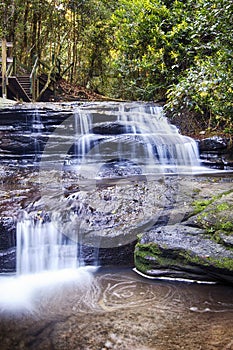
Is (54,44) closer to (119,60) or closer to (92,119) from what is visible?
(119,60)

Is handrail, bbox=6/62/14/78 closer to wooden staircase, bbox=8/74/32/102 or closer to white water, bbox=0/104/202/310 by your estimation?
wooden staircase, bbox=8/74/32/102

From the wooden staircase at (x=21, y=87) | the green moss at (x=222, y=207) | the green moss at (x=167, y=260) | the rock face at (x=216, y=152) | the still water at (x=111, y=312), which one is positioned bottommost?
the still water at (x=111, y=312)

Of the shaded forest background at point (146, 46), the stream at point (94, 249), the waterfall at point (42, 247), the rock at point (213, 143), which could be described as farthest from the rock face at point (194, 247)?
the rock at point (213, 143)

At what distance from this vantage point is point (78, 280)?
429cm

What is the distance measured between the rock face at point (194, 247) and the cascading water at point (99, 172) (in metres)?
0.37

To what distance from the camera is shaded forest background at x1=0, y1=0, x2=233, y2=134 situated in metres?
4.55

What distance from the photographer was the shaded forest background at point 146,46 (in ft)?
14.9

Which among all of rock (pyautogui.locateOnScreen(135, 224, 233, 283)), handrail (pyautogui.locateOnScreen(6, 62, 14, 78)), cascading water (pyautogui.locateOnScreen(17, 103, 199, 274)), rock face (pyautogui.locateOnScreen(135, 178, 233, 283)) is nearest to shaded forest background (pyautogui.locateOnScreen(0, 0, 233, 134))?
cascading water (pyautogui.locateOnScreen(17, 103, 199, 274))

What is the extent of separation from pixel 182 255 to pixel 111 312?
1191 mm

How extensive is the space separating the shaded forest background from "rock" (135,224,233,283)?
71.6 inches

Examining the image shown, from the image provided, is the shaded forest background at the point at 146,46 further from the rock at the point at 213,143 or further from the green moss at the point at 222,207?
the green moss at the point at 222,207

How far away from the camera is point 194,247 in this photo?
13.6 ft

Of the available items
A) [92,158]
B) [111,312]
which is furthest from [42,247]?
[92,158]

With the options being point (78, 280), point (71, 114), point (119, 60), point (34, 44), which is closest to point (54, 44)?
point (34, 44)
